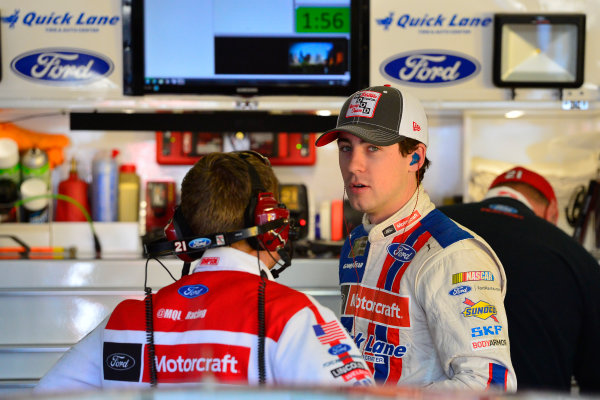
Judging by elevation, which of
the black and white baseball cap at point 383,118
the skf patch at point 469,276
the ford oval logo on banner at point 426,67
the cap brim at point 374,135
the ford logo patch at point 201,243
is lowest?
the skf patch at point 469,276

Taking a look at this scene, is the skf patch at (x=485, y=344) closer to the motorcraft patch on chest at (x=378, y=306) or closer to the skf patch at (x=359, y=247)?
the motorcraft patch on chest at (x=378, y=306)

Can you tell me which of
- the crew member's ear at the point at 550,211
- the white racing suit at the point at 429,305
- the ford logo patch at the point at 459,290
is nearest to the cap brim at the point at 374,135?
the white racing suit at the point at 429,305

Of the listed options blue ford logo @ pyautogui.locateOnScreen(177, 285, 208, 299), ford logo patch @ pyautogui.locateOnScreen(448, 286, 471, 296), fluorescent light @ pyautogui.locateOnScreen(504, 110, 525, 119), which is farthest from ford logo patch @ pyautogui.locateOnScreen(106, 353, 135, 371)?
fluorescent light @ pyautogui.locateOnScreen(504, 110, 525, 119)

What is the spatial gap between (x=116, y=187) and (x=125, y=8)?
1.08 meters

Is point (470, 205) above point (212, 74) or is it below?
below

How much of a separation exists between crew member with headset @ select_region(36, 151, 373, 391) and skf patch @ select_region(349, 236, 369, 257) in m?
0.51

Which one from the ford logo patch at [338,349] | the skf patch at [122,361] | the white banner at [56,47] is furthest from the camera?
the white banner at [56,47]

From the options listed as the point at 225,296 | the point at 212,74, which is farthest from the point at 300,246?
the point at 225,296

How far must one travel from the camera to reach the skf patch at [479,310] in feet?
5.99

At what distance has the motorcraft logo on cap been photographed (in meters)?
2.10

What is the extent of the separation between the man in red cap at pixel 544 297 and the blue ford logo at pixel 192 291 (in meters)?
1.31

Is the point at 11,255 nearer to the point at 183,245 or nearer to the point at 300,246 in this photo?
the point at 300,246

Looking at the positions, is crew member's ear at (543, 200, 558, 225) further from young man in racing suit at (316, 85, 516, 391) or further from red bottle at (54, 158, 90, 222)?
red bottle at (54, 158, 90, 222)

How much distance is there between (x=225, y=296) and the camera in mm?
1536
